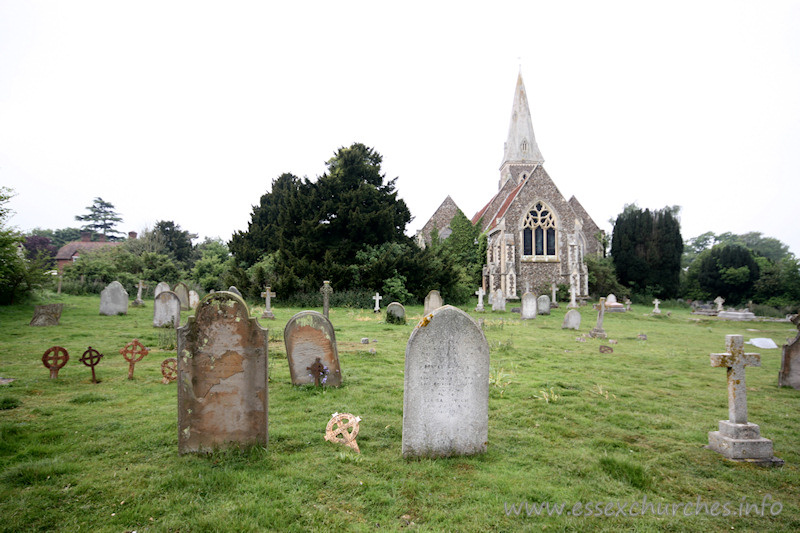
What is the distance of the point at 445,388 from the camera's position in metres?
3.98

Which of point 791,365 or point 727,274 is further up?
point 727,274

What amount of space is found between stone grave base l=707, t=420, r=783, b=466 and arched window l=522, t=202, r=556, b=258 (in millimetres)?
27101

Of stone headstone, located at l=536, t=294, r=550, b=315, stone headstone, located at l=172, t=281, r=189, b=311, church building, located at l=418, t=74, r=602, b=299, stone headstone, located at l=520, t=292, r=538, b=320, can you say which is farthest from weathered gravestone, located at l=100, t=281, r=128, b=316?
church building, located at l=418, t=74, r=602, b=299

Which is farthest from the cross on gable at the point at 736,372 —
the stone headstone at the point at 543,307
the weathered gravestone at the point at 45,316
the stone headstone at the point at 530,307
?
the stone headstone at the point at 543,307

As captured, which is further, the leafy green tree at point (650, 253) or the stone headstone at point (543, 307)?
the leafy green tree at point (650, 253)

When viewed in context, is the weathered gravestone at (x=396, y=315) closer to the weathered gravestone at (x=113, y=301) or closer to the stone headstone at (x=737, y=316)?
the weathered gravestone at (x=113, y=301)

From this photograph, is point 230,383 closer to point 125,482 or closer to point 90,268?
point 125,482

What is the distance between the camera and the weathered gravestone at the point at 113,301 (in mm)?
14992

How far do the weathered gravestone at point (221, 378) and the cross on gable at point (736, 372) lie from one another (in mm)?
4704

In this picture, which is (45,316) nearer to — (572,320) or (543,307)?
(572,320)

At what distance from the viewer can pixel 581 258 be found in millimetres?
32344

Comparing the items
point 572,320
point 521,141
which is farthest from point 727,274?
point 572,320

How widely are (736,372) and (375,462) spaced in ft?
12.8

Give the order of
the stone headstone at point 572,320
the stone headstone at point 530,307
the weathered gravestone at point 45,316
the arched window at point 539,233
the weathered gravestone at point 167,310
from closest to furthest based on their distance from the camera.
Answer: the weathered gravestone at point 45,316, the weathered gravestone at point 167,310, the stone headstone at point 572,320, the stone headstone at point 530,307, the arched window at point 539,233
